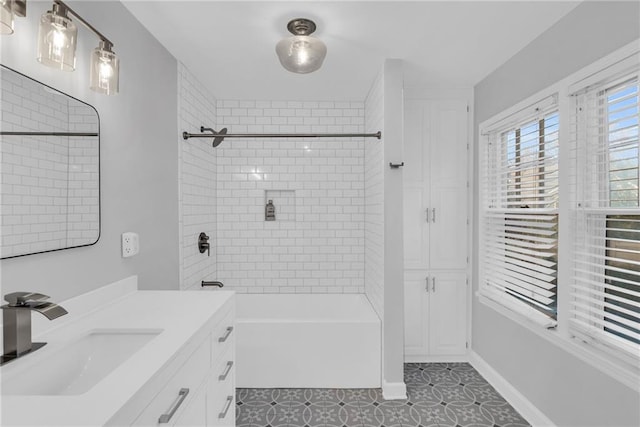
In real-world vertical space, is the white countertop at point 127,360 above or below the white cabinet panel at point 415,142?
below

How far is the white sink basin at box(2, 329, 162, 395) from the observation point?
1.00m

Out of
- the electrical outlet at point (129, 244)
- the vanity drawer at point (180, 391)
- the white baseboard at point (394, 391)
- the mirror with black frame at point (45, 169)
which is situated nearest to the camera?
the vanity drawer at point (180, 391)

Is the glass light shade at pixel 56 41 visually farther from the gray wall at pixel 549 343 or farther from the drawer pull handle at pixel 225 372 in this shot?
the gray wall at pixel 549 343

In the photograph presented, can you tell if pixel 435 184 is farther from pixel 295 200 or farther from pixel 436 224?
pixel 295 200

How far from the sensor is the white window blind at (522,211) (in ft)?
7.06

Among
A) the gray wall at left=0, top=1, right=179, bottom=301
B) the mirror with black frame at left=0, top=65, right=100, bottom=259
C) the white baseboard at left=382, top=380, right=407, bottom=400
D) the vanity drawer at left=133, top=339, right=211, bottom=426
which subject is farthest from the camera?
the white baseboard at left=382, top=380, right=407, bottom=400

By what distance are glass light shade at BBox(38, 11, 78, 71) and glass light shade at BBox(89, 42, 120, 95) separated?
7.0 inches

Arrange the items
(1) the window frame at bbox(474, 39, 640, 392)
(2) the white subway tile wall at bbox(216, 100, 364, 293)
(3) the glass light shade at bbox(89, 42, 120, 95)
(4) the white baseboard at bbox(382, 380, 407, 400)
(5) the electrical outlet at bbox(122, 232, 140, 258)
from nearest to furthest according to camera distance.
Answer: (3) the glass light shade at bbox(89, 42, 120, 95), (1) the window frame at bbox(474, 39, 640, 392), (5) the electrical outlet at bbox(122, 232, 140, 258), (4) the white baseboard at bbox(382, 380, 407, 400), (2) the white subway tile wall at bbox(216, 100, 364, 293)

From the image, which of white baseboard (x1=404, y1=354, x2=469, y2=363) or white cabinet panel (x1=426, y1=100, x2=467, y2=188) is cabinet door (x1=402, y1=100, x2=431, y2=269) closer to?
white cabinet panel (x1=426, y1=100, x2=467, y2=188)

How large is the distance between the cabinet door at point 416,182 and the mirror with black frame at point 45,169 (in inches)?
94.6

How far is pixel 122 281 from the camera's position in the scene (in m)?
1.82

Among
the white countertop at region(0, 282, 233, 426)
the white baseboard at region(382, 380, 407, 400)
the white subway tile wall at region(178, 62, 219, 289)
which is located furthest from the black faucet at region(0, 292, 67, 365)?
the white baseboard at region(382, 380, 407, 400)

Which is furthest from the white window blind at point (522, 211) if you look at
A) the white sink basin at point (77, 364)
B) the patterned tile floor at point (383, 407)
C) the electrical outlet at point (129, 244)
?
the electrical outlet at point (129, 244)

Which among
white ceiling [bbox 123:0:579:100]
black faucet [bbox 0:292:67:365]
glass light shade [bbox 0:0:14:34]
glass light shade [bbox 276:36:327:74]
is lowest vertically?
black faucet [bbox 0:292:67:365]
